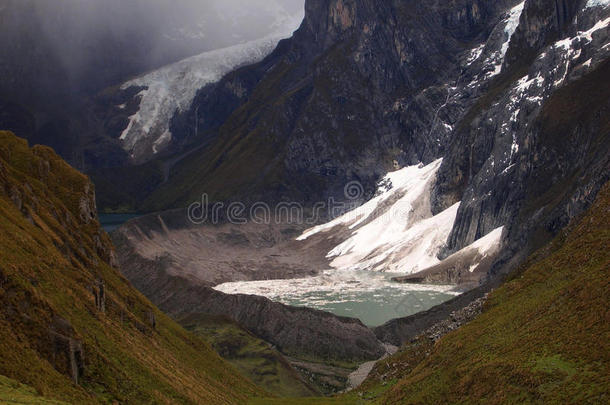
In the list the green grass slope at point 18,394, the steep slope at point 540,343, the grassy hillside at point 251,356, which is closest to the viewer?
the green grass slope at point 18,394

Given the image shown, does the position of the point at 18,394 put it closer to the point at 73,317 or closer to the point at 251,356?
the point at 73,317

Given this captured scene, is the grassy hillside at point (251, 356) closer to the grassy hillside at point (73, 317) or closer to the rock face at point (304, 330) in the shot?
the rock face at point (304, 330)

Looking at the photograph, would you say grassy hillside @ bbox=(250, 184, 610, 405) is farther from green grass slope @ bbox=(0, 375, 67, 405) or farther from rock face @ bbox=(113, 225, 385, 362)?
rock face @ bbox=(113, 225, 385, 362)

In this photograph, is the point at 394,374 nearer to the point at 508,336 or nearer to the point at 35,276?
the point at 508,336

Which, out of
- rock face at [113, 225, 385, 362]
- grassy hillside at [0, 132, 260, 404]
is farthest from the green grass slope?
rock face at [113, 225, 385, 362]

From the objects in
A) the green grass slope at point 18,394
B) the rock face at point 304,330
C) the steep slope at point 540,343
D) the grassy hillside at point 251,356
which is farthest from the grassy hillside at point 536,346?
the rock face at point 304,330

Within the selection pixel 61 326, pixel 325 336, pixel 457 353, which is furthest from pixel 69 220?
pixel 325 336
